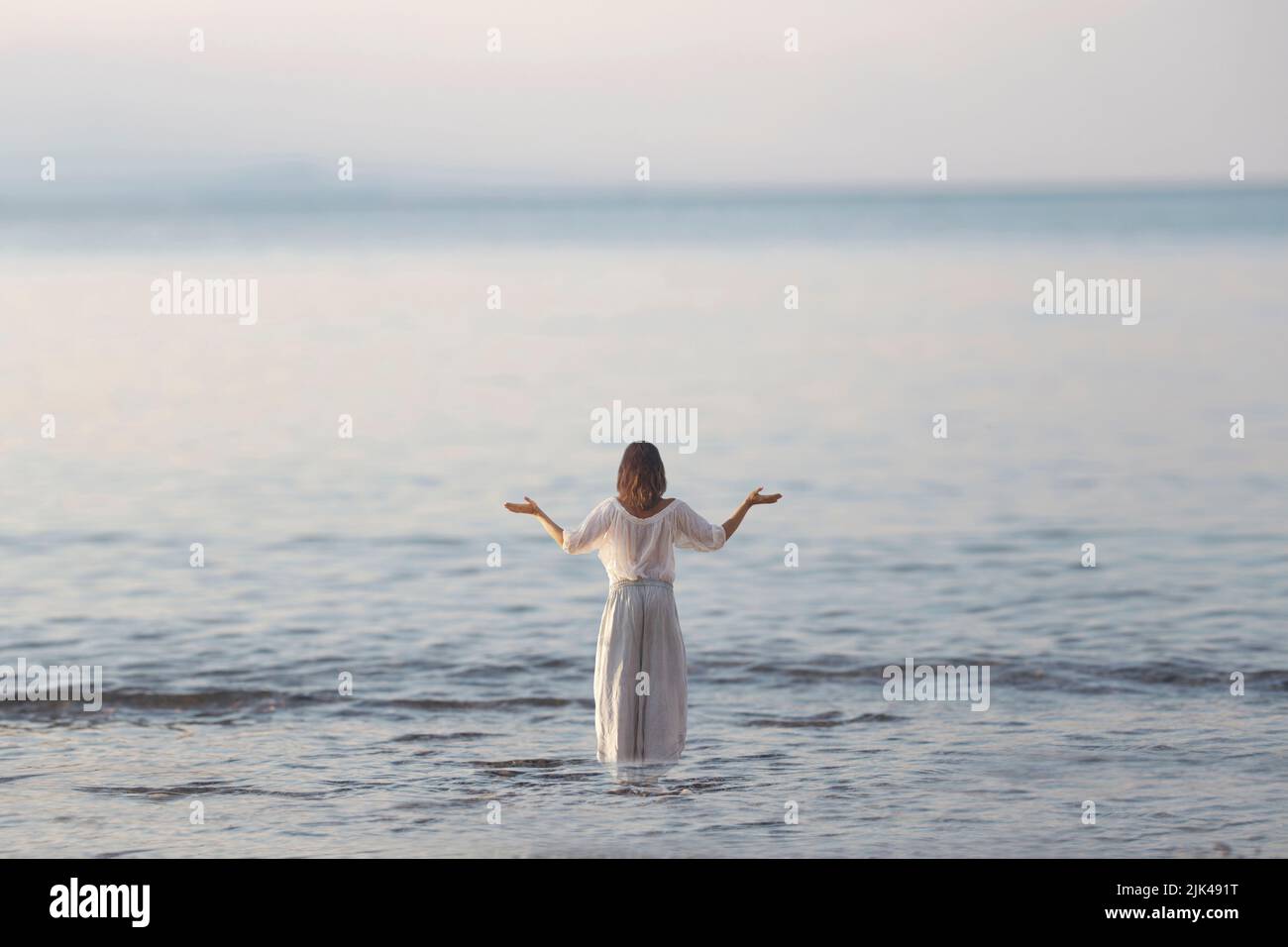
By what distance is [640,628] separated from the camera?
8469 mm

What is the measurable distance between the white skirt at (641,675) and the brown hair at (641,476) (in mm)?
448

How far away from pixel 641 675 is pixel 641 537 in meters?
Result: 0.68

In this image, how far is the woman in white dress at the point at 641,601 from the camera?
27.2 feet

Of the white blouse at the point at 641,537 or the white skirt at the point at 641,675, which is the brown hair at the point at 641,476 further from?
the white skirt at the point at 641,675

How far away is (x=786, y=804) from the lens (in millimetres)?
8406

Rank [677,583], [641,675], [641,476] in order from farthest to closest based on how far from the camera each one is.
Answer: [677,583], [641,675], [641,476]

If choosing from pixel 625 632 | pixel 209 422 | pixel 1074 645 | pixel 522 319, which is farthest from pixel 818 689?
pixel 522 319

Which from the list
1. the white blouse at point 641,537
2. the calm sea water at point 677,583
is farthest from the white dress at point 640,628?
the calm sea water at point 677,583

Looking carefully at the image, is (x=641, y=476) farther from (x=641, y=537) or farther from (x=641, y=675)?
(x=641, y=675)

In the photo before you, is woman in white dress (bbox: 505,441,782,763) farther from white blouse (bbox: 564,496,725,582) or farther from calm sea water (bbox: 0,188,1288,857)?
calm sea water (bbox: 0,188,1288,857)

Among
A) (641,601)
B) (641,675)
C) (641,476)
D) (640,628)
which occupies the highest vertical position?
(641,476)

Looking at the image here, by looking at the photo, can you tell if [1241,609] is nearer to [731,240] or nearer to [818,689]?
[818,689]

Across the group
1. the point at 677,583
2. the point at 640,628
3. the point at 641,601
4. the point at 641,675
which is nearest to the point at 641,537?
the point at 641,601

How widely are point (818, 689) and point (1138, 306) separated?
22.5m
